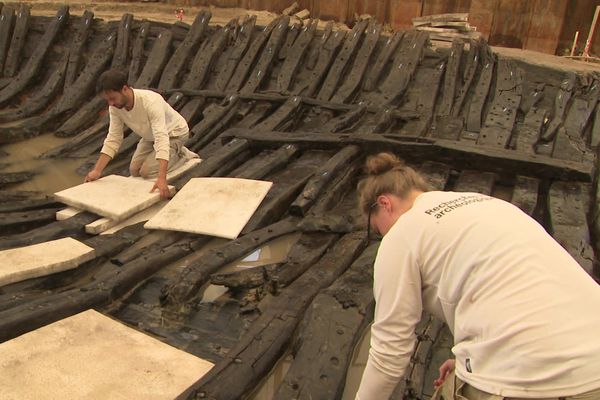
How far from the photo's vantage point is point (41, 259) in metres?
3.40

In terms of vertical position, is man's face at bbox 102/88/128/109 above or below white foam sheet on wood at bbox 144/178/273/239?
above

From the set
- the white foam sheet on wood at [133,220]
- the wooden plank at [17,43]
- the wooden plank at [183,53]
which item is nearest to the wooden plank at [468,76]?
the white foam sheet on wood at [133,220]

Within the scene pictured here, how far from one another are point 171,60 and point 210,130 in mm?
1958

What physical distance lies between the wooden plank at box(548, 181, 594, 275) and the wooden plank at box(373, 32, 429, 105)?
2.43 m

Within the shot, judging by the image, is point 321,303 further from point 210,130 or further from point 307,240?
point 210,130

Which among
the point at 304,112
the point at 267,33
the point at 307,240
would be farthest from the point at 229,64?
the point at 307,240

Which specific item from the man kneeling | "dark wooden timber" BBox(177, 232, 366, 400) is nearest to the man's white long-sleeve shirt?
the man kneeling

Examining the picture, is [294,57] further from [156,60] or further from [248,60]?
[156,60]

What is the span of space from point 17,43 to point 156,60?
233 cm

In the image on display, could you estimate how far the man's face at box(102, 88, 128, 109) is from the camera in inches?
175

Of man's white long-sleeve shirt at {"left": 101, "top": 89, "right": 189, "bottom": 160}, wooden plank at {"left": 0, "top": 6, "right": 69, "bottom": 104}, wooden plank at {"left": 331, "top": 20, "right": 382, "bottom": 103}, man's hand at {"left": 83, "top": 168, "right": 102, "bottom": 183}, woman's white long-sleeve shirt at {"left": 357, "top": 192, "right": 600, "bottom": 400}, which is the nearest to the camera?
woman's white long-sleeve shirt at {"left": 357, "top": 192, "right": 600, "bottom": 400}

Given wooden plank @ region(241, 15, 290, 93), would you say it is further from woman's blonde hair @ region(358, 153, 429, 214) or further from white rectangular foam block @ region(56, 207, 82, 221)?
woman's blonde hair @ region(358, 153, 429, 214)

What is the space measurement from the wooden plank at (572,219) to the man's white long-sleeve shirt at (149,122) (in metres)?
3.09

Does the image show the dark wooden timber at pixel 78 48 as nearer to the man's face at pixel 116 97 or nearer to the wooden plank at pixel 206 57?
the wooden plank at pixel 206 57
